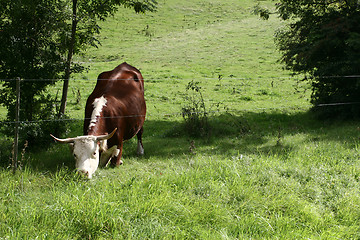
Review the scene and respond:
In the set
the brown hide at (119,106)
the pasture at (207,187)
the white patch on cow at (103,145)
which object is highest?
the brown hide at (119,106)

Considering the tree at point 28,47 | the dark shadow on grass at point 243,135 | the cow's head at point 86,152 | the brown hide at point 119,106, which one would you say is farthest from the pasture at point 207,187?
the tree at point 28,47

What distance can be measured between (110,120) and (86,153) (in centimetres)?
127

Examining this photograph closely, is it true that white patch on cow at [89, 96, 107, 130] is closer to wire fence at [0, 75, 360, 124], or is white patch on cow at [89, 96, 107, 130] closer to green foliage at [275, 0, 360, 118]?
wire fence at [0, 75, 360, 124]

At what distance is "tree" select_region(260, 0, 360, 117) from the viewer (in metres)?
11.7

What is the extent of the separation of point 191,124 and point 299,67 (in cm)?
523

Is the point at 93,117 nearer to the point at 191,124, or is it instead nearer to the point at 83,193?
the point at 83,193

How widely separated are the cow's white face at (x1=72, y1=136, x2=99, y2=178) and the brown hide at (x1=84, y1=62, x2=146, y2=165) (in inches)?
17.2

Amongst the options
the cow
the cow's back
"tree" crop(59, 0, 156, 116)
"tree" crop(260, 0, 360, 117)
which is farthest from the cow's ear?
"tree" crop(260, 0, 360, 117)

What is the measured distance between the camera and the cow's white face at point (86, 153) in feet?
20.8

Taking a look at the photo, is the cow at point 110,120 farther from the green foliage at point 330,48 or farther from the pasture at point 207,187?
the green foliage at point 330,48

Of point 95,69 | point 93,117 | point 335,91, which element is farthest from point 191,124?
point 95,69

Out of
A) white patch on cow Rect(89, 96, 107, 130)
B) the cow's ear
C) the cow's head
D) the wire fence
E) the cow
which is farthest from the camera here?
the wire fence

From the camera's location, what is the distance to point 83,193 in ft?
18.4

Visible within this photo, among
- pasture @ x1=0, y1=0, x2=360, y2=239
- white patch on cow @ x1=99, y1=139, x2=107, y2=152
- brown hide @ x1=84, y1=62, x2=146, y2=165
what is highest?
brown hide @ x1=84, y1=62, x2=146, y2=165
